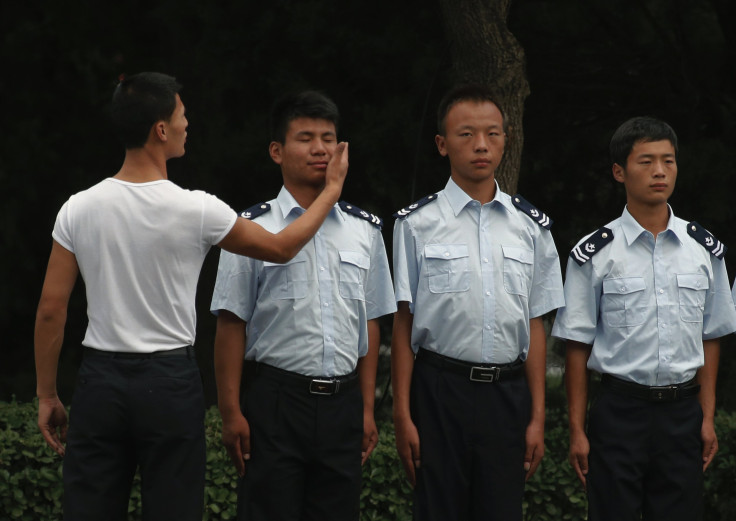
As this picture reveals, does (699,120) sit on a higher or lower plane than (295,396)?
higher

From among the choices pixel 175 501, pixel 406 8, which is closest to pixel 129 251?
pixel 175 501

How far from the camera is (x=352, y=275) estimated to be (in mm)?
3998

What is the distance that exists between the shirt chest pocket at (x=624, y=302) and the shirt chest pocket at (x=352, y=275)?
0.97 meters

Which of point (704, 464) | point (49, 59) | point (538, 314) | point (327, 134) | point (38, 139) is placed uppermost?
point (49, 59)

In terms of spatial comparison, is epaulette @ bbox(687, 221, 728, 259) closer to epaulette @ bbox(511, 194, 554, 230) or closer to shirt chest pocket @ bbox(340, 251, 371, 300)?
epaulette @ bbox(511, 194, 554, 230)

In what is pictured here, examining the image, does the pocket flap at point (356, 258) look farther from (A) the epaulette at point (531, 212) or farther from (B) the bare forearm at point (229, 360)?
(A) the epaulette at point (531, 212)

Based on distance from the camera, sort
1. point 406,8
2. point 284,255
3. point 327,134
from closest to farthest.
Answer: point 284,255, point 327,134, point 406,8

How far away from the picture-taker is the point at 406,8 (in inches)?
281

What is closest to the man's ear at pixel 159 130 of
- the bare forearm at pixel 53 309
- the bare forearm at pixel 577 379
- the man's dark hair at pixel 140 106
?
the man's dark hair at pixel 140 106

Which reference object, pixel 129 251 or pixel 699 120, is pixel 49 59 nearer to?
pixel 699 120

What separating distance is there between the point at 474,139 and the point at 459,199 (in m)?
0.24

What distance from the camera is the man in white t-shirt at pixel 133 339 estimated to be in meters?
3.39

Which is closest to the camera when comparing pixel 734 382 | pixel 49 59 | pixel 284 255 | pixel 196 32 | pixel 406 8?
pixel 284 255

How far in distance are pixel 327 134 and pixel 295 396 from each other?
3.25ft
